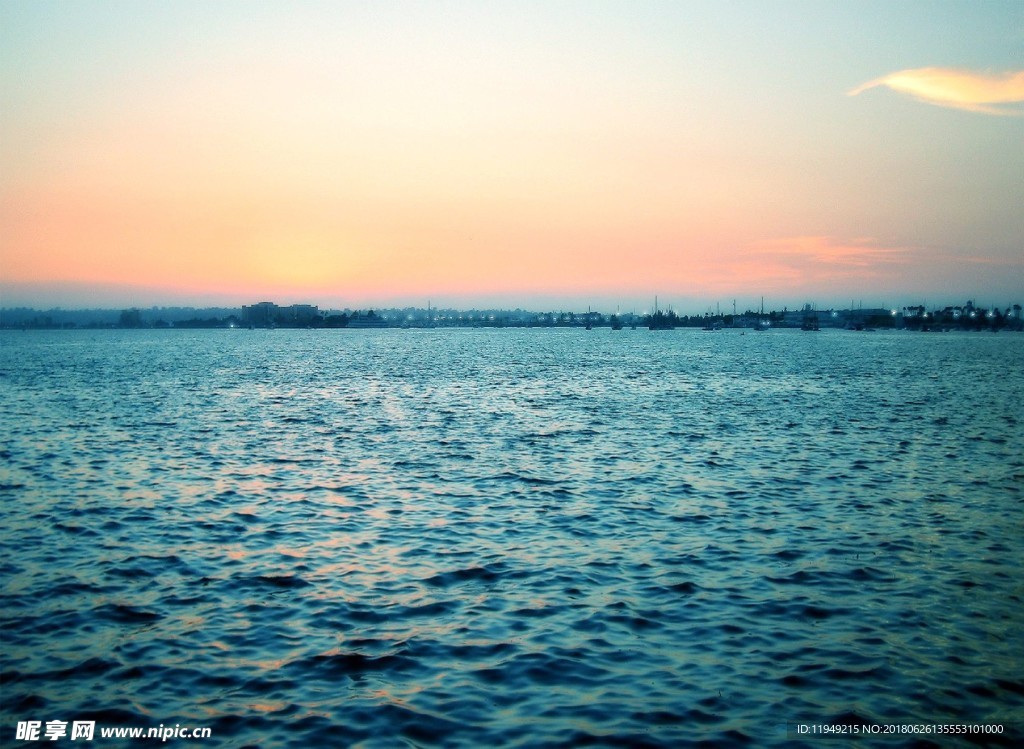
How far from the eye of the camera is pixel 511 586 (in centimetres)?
1819

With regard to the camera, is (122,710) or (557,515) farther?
(557,515)

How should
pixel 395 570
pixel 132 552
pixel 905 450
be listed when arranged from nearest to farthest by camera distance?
pixel 395 570 → pixel 132 552 → pixel 905 450

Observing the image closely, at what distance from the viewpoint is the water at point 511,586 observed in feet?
40.6

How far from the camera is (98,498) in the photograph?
28172mm

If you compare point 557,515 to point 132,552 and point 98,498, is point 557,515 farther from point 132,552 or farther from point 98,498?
point 98,498

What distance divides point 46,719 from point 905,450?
39262 millimetres

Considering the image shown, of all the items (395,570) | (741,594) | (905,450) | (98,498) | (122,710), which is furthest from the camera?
(905,450)

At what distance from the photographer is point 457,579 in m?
18.7

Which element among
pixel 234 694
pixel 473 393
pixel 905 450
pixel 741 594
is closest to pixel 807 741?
pixel 741 594

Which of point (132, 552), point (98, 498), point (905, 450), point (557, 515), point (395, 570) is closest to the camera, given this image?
point (395, 570)

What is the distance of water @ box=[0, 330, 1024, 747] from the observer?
1238 centimetres

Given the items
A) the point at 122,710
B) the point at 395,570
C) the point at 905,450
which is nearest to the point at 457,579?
the point at 395,570

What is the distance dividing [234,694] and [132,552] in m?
10.4

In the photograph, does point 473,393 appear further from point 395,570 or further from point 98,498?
point 395,570
